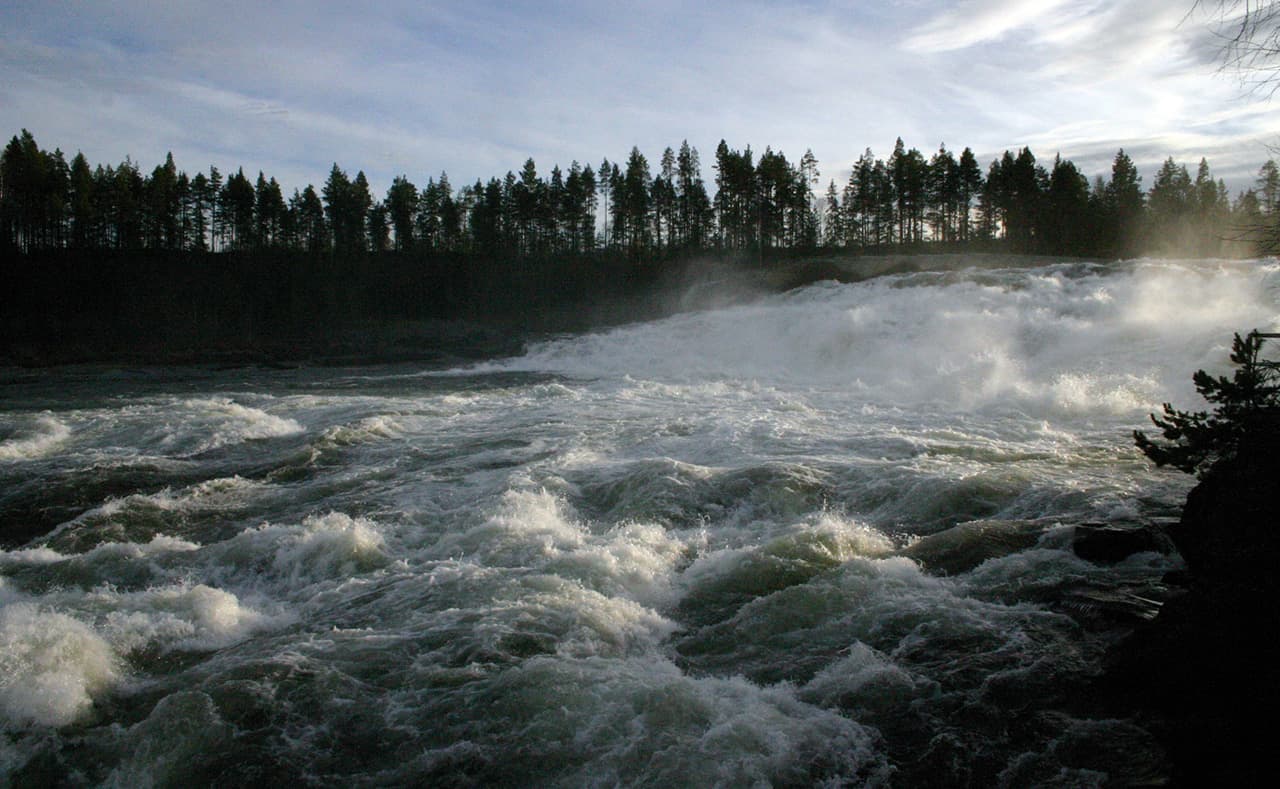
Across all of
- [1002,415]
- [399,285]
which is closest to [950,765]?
[1002,415]

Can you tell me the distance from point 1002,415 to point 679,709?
12.8 metres

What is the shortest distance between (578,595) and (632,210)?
58037 millimetres

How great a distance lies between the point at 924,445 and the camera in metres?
12.6

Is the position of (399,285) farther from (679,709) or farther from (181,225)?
(679,709)

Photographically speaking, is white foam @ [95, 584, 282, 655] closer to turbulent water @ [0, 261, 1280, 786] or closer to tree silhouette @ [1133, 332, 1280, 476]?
turbulent water @ [0, 261, 1280, 786]

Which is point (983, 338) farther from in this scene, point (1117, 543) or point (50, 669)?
point (50, 669)

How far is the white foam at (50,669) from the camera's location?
17.1 feet

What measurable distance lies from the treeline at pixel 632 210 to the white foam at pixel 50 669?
52078 mm

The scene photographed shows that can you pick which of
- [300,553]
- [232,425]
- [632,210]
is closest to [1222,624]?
[300,553]

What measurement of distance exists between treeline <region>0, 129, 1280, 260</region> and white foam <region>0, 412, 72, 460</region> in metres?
43.9

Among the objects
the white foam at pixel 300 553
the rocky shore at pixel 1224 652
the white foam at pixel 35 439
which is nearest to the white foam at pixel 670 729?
the rocky shore at pixel 1224 652

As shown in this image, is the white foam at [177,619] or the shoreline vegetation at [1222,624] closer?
the shoreline vegetation at [1222,624]

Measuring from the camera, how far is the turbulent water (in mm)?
4816

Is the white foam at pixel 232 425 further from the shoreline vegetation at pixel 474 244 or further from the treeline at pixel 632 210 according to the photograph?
the treeline at pixel 632 210
